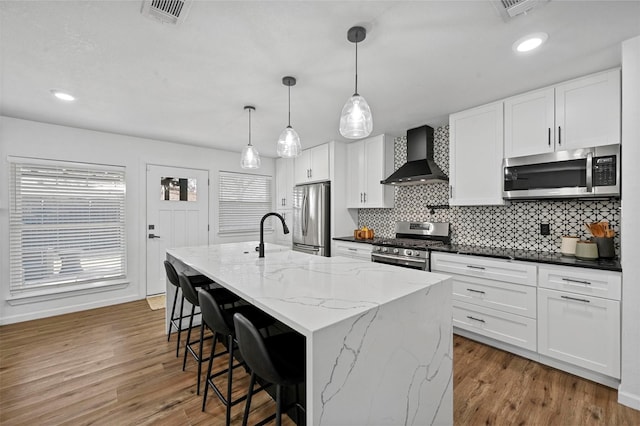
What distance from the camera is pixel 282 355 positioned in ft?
4.39

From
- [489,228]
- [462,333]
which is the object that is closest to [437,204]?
[489,228]

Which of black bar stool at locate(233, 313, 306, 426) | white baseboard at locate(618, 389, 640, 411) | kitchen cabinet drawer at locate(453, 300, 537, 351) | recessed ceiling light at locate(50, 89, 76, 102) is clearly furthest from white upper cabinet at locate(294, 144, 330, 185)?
white baseboard at locate(618, 389, 640, 411)

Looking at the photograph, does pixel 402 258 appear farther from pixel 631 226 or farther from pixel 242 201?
pixel 242 201

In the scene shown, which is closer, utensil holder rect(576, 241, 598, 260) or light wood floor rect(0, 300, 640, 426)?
light wood floor rect(0, 300, 640, 426)

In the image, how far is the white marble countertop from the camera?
109 centimetres

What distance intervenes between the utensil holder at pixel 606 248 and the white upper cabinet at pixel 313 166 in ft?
10.3

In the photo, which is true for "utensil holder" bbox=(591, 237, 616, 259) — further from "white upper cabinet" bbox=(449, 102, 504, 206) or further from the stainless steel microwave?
"white upper cabinet" bbox=(449, 102, 504, 206)

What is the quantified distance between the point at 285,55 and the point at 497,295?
2704 mm

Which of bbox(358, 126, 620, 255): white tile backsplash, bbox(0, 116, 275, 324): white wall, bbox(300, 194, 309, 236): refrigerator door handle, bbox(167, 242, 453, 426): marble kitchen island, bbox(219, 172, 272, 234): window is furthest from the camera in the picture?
bbox(219, 172, 272, 234): window

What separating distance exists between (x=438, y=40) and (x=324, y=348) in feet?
6.47

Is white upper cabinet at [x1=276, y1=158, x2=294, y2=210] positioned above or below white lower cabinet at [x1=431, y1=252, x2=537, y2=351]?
above

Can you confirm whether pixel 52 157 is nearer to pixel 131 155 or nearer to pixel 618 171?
pixel 131 155

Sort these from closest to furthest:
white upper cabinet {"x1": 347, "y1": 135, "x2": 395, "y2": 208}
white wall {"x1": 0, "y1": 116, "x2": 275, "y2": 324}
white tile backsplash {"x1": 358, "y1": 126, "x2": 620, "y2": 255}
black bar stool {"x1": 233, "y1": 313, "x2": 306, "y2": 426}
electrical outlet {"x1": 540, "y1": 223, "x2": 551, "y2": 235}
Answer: black bar stool {"x1": 233, "y1": 313, "x2": 306, "y2": 426}
white tile backsplash {"x1": 358, "y1": 126, "x2": 620, "y2": 255}
electrical outlet {"x1": 540, "y1": 223, "x2": 551, "y2": 235}
white wall {"x1": 0, "y1": 116, "x2": 275, "y2": 324}
white upper cabinet {"x1": 347, "y1": 135, "x2": 395, "y2": 208}

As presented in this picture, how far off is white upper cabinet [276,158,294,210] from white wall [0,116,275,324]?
1141 millimetres
